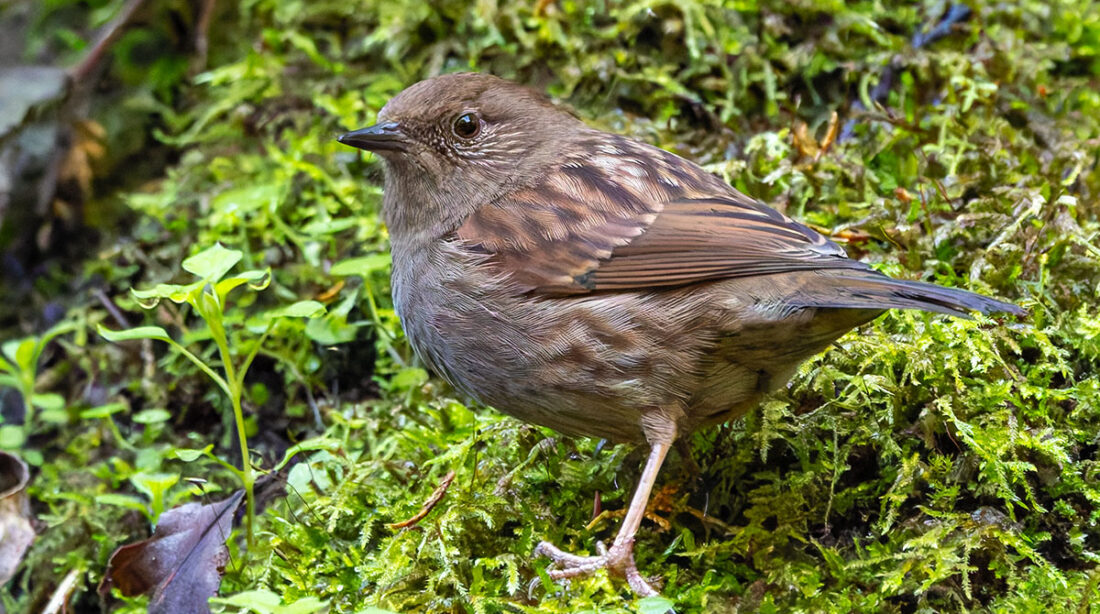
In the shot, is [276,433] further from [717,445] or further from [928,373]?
[928,373]

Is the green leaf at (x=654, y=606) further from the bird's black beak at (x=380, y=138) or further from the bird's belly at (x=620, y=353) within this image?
the bird's black beak at (x=380, y=138)

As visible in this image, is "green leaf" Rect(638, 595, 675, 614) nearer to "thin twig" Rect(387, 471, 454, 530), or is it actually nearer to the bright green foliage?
the bright green foliage

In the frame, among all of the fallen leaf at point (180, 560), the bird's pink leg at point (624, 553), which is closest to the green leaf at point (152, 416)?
the fallen leaf at point (180, 560)

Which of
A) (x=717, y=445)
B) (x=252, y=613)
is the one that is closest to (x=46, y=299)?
(x=252, y=613)

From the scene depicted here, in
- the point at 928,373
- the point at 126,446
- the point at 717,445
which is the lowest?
the point at 126,446

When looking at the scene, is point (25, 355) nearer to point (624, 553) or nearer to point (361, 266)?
point (361, 266)

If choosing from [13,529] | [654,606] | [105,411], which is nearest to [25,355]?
[105,411]
